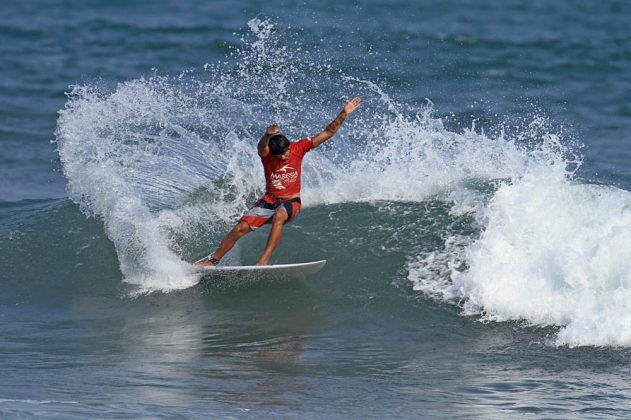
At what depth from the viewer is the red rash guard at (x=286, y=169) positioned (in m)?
9.95

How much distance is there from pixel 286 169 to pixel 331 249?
1.54 meters

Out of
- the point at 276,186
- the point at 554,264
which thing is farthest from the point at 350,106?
the point at 554,264

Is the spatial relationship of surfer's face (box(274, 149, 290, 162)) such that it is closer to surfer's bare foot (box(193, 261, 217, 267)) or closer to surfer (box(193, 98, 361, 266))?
surfer (box(193, 98, 361, 266))

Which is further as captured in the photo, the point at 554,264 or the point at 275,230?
the point at 275,230

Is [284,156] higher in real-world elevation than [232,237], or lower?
higher

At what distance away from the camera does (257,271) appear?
10.1 metres

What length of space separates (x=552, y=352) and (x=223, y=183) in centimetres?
517

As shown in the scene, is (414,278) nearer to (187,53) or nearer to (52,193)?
(52,193)

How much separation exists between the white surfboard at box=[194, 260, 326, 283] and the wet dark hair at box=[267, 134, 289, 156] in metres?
1.17

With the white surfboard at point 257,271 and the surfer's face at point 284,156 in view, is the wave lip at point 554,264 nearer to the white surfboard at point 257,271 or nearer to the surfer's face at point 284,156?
the white surfboard at point 257,271

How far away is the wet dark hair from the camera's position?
976 cm

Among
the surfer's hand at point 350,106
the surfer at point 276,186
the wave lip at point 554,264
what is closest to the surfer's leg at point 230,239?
the surfer at point 276,186

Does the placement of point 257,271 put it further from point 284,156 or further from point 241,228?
point 284,156

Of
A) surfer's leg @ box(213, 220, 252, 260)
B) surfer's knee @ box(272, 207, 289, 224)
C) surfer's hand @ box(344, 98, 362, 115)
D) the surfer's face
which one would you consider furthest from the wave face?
surfer's hand @ box(344, 98, 362, 115)
